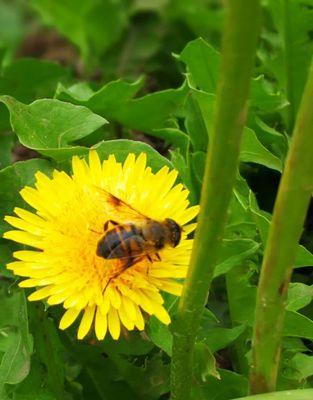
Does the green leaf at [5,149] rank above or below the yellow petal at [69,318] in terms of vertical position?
above

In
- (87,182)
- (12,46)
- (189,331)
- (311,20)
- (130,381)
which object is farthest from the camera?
(12,46)

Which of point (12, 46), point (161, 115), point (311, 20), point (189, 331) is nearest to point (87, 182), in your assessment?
point (189, 331)

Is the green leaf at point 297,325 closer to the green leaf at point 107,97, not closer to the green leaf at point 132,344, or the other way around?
the green leaf at point 132,344

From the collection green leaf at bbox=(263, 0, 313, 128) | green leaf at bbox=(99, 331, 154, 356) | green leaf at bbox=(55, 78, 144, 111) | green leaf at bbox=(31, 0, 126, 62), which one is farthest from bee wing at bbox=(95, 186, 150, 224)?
green leaf at bbox=(31, 0, 126, 62)

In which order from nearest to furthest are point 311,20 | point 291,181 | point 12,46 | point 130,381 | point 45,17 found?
1. point 291,181
2. point 130,381
3. point 311,20
4. point 45,17
5. point 12,46

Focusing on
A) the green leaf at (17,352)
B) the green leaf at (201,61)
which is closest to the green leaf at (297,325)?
the green leaf at (17,352)

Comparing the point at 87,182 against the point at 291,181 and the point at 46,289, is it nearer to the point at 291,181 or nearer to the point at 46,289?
the point at 46,289

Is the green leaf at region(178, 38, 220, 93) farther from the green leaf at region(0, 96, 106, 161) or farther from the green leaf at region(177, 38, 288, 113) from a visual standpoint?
the green leaf at region(0, 96, 106, 161)
